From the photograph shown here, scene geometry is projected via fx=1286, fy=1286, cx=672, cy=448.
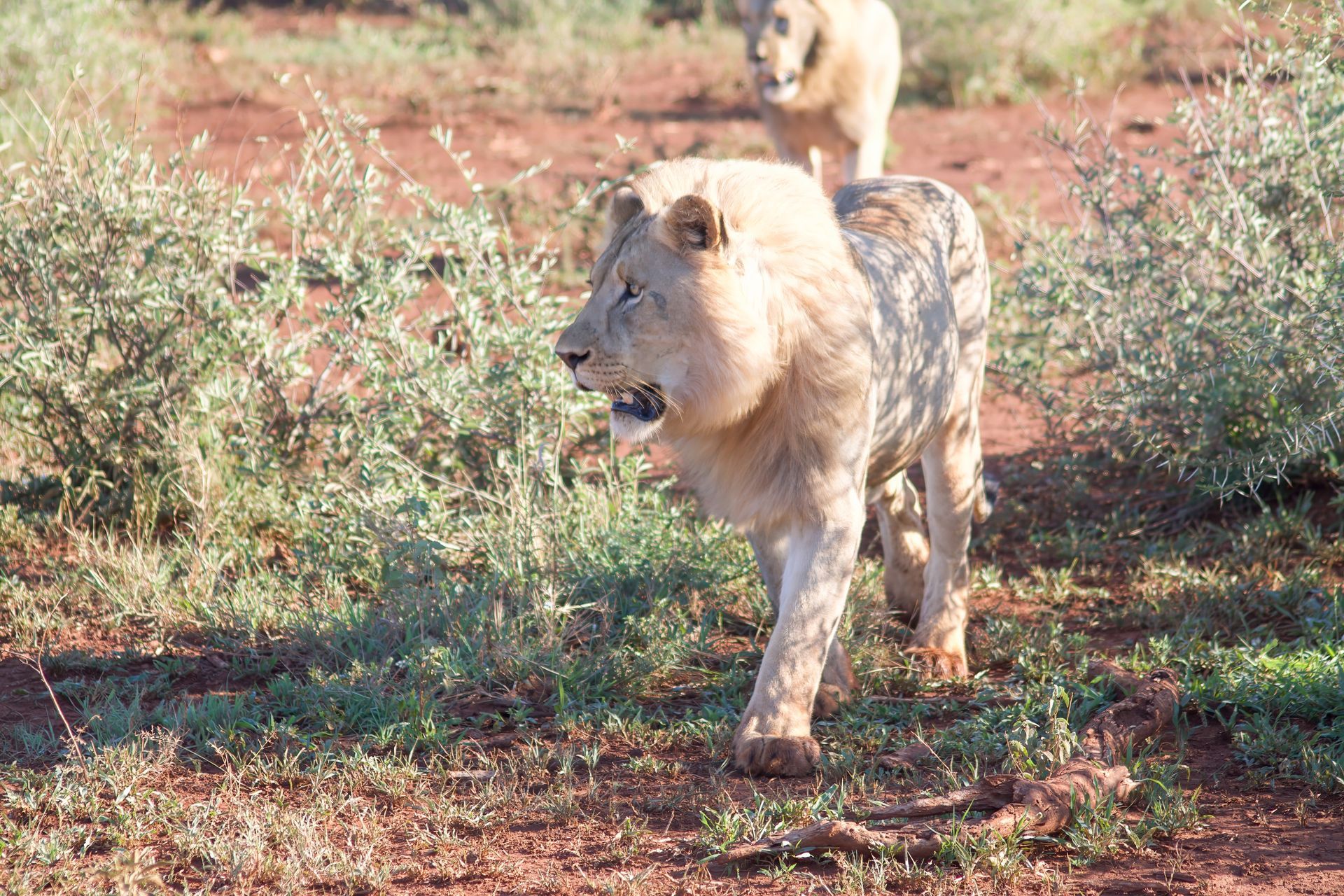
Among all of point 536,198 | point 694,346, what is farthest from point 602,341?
point 536,198

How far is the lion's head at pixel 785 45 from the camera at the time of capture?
7.81 metres

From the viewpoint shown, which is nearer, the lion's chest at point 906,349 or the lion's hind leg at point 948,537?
the lion's chest at point 906,349

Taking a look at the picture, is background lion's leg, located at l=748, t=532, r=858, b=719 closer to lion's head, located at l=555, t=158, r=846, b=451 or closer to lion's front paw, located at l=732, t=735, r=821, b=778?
lion's front paw, located at l=732, t=735, r=821, b=778

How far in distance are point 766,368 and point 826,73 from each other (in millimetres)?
5099

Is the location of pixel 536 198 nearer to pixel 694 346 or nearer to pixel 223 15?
pixel 694 346

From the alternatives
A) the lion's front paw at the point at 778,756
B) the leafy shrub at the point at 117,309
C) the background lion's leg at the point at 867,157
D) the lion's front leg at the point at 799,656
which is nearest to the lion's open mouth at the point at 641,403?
the lion's front leg at the point at 799,656

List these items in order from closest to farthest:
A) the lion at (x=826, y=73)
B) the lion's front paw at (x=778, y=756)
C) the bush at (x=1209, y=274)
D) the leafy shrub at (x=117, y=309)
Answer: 1. the lion's front paw at (x=778, y=756)
2. the bush at (x=1209, y=274)
3. the leafy shrub at (x=117, y=309)
4. the lion at (x=826, y=73)

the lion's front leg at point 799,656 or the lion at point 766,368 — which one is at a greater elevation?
the lion at point 766,368

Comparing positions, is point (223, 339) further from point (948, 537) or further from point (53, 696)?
point (948, 537)

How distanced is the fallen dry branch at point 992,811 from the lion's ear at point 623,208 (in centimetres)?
160

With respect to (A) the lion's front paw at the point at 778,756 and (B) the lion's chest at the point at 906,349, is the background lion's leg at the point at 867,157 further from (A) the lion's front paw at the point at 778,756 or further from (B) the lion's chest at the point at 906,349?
(A) the lion's front paw at the point at 778,756

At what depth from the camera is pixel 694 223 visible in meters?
3.09

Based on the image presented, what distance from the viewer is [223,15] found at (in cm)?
1792

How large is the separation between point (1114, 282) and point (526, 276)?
93.6 inches
